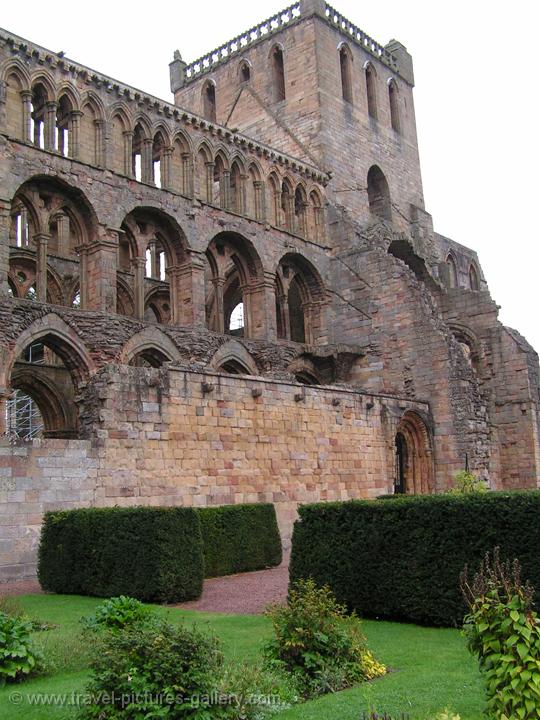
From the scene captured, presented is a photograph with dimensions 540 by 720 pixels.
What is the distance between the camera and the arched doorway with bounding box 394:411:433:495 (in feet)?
83.8

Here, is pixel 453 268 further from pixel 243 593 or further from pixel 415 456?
pixel 243 593

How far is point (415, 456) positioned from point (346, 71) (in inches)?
739

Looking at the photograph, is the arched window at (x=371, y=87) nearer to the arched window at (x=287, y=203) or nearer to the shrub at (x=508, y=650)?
the arched window at (x=287, y=203)

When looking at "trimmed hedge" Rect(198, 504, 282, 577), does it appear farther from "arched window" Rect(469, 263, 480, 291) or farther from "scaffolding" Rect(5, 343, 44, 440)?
"arched window" Rect(469, 263, 480, 291)

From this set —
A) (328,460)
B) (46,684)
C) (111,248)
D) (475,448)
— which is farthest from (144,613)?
(475,448)

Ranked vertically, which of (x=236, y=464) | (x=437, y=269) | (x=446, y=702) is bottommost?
(x=446, y=702)

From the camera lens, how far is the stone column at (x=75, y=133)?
23.0 meters

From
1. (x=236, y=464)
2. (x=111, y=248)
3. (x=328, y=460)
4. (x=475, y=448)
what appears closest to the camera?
(x=236, y=464)

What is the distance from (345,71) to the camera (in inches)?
1403

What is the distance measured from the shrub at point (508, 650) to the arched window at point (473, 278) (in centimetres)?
3833

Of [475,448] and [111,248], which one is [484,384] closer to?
[475,448]

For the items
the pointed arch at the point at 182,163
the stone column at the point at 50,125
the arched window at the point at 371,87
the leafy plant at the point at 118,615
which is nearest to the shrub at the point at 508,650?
the leafy plant at the point at 118,615

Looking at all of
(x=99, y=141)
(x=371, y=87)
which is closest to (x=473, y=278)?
(x=371, y=87)

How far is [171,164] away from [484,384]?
48.4 ft
